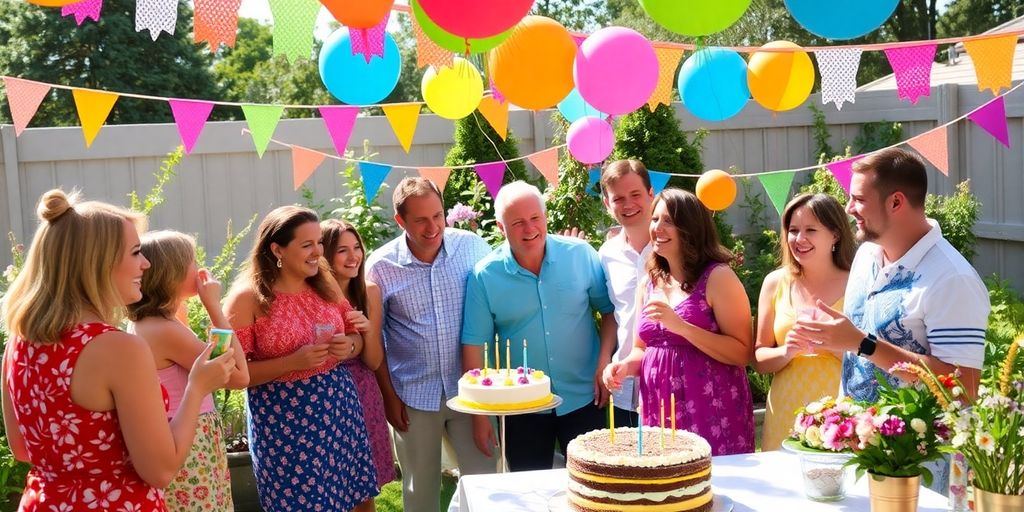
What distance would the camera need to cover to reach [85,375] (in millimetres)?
2385

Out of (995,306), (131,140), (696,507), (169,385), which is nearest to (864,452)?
(696,507)

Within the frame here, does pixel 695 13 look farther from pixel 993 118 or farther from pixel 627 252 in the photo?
pixel 993 118

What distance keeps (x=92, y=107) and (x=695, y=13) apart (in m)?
2.86

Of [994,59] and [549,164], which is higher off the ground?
[994,59]

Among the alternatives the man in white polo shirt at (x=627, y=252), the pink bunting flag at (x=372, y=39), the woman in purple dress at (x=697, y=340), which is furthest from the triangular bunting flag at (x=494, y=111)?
the pink bunting flag at (x=372, y=39)

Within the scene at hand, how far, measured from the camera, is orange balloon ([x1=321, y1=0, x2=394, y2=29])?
2428 mm

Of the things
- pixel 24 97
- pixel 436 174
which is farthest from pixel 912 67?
pixel 24 97

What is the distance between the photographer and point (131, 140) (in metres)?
7.62

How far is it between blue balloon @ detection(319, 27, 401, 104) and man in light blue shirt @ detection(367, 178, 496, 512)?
0.43 metres

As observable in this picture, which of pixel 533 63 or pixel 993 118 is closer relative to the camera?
pixel 533 63

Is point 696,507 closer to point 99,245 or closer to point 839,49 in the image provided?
point 99,245

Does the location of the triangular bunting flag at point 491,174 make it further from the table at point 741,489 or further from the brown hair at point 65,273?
the brown hair at point 65,273

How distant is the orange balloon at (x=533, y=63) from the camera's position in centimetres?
315

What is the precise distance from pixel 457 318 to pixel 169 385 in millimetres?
1334
